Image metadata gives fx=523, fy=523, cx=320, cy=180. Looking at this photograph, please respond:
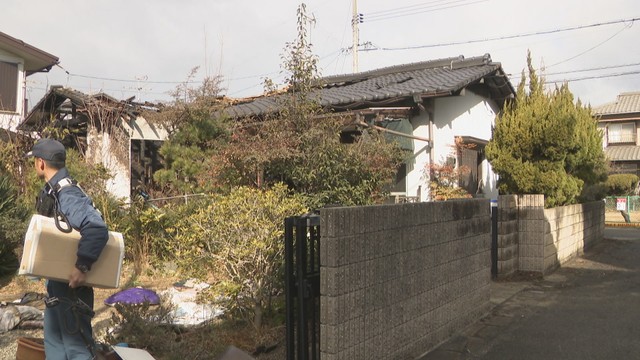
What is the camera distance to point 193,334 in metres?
4.77

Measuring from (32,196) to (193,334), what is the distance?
241 inches

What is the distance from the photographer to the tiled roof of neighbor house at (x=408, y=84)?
11297mm

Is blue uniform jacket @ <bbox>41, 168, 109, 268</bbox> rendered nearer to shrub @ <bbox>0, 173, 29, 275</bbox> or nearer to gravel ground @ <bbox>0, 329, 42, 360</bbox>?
gravel ground @ <bbox>0, 329, 42, 360</bbox>

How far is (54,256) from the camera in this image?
3.19 meters

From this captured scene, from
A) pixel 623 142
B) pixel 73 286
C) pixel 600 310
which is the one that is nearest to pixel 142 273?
pixel 73 286

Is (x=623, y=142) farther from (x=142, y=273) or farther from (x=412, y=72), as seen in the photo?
(x=142, y=273)

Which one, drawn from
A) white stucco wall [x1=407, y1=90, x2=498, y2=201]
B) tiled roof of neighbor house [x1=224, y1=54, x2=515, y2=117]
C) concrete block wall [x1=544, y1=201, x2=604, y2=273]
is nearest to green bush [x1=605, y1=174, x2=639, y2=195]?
tiled roof of neighbor house [x1=224, y1=54, x2=515, y2=117]

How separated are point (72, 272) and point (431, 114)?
9.56 metres

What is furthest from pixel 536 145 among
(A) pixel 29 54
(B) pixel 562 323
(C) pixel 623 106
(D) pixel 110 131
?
(C) pixel 623 106

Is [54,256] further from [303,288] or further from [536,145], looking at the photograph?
[536,145]

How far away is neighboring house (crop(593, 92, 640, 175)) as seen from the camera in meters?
33.3

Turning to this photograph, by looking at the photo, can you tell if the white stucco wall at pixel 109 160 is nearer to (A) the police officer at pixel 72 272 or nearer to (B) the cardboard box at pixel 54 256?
(A) the police officer at pixel 72 272

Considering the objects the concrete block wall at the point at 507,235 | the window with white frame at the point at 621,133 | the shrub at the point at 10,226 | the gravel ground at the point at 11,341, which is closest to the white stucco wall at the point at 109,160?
the shrub at the point at 10,226

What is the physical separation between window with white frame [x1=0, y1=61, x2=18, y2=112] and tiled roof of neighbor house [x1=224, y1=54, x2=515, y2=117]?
23.7ft
